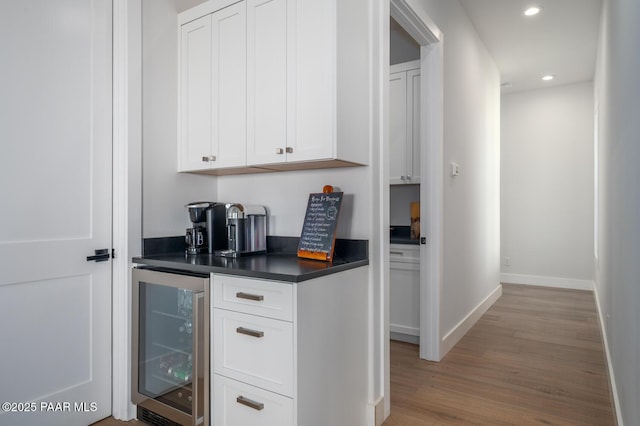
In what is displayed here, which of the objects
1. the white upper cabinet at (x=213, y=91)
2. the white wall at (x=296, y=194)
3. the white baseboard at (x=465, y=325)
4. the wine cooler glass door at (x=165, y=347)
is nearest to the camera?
the wine cooler glass door at (x=165, y=347)

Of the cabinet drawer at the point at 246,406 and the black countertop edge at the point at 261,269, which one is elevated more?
the black countertop edge at the point at 261,269

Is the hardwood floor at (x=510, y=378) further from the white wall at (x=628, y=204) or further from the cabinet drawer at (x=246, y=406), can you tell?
the cabinet drawer at (x=246, y=406)

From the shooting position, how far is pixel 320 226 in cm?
201

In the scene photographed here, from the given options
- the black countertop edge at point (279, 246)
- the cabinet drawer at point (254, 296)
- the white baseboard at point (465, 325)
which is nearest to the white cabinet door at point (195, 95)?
the black countertop edge at point (279, 246)

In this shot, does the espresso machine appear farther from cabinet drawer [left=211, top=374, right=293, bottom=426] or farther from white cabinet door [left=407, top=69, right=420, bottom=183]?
white cabinet door [left=407, top=69, right=420, bottom=183]

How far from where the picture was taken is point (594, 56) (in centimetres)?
454

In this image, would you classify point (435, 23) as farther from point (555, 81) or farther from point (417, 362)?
point (555, 81)

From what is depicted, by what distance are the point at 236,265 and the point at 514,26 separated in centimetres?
370

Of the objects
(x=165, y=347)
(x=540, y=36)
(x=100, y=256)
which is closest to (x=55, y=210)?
(x=100, y=256)

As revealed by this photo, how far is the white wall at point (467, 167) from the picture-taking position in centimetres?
313

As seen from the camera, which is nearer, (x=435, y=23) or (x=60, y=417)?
(x=60, y=417)

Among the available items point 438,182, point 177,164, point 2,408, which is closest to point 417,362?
point 438,182

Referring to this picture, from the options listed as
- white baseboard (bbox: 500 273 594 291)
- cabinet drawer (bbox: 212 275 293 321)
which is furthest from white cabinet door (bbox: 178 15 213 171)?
white baseboard (bbox: 500 273 594 291)

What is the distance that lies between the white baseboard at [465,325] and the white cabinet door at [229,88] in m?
2.12
